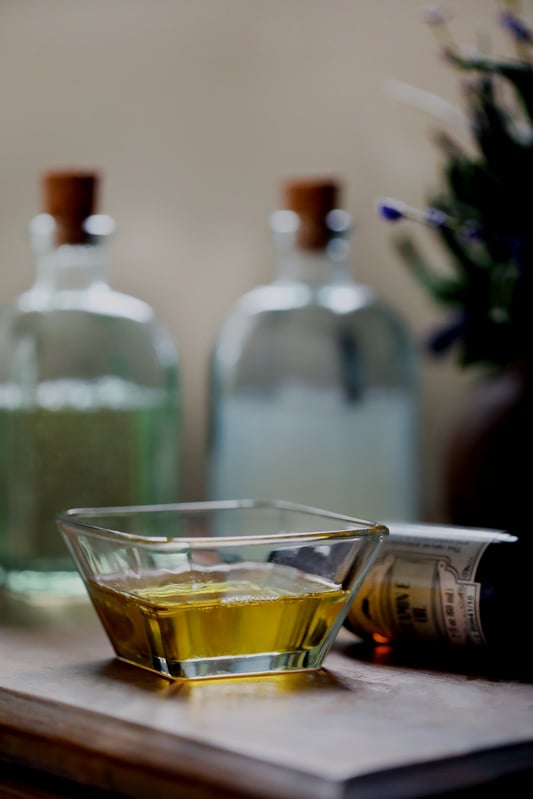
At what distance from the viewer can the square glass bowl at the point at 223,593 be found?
1.77 ft

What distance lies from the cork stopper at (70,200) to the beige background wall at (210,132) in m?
0.38

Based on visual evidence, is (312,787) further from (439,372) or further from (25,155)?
(25,155)

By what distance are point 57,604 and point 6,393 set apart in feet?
0.59

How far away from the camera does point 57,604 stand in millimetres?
792

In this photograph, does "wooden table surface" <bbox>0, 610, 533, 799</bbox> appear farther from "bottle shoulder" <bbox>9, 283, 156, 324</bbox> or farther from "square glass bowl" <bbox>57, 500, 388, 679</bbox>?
"bottle shoulder" <bbox>9, 283, 156, 324</bbox>

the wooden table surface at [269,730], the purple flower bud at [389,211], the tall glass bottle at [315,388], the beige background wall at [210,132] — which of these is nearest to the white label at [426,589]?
the wooden table surface at [269,730]

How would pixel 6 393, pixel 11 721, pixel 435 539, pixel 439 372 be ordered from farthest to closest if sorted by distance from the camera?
1. pixel 439 372
2. pixel 6 393
3. pixel 435 539
4. pixel 11 721

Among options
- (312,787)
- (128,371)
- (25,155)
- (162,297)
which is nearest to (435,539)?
(312,787)

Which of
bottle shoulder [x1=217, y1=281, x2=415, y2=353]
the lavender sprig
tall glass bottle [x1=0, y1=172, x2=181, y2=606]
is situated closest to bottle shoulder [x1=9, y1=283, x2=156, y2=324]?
tall glass bottle [x1=0, y1=172, x2=181, y2=606]

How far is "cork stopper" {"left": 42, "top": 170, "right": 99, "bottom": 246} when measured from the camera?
896mm

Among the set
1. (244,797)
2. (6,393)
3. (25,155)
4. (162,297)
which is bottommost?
(244,797)

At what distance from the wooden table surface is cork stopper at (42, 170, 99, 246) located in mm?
400

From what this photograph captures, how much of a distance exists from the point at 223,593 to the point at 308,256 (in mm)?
502

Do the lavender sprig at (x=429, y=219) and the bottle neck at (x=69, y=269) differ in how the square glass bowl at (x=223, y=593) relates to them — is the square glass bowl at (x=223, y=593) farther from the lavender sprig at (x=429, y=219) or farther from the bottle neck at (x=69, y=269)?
the bottle neck at (x=69, y=269)
